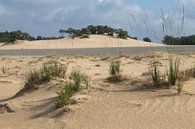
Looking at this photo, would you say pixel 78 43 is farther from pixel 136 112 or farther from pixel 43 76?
pixel 136 112

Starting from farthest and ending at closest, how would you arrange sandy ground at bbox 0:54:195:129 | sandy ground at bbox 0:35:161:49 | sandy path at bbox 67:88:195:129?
sandy ground at bbox 0:35:161:49
sandy ground at bbox 0:54:195:129
sandy path at bbox 67:88:195:129

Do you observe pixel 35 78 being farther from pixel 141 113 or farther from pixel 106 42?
pixel 106 42

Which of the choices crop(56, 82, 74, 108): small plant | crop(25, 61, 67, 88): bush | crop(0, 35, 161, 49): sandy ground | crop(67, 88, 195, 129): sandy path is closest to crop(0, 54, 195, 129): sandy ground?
crop(67, 88, 195, 129): sandy path

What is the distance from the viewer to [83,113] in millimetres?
11656

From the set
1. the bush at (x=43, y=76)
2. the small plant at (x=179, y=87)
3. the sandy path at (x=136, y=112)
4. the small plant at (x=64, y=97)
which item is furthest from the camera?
the bush at (x=43, y=76)

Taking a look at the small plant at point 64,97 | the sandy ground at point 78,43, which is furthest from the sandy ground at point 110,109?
the sandy ground at point 78,43

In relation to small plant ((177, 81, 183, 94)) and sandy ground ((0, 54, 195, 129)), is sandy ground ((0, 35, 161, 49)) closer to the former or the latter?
sandy ground ((0, 54, 195, 129))

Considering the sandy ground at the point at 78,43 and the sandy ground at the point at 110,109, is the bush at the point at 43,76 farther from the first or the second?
the sandy ground at the point at 78,43

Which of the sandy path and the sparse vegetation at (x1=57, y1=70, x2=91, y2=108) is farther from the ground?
the sparse vegetation at (x1=57, y1=70, x2=91, y2=108)

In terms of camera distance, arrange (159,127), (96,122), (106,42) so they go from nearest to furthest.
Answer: (159,127) < (96,122) < (106,42)

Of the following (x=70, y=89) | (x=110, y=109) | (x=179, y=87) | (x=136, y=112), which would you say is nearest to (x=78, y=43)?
(x=70, y=89)

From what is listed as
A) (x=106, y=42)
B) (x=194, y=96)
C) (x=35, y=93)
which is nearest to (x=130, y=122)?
(x=194, y=96)

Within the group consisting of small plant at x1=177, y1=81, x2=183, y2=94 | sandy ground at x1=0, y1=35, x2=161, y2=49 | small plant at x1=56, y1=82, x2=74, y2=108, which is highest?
small plant at x1=177, y1=81, x2=183, y2=94

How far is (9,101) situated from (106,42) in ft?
158
